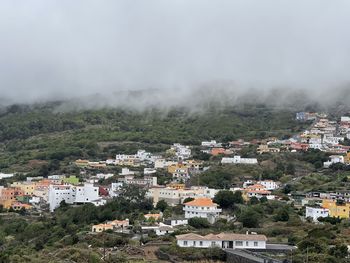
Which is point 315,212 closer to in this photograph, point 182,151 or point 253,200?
point 253,200

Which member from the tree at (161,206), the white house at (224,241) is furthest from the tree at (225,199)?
the white house at (224,241)

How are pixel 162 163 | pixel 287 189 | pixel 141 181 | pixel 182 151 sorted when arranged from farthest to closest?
pixel 182 151 → pixel 162 163 → pixel 141 181 → pixel 287 189

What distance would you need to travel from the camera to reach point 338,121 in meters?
108

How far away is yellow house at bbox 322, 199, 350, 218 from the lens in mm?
50666

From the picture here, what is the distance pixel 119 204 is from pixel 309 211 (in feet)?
46.8

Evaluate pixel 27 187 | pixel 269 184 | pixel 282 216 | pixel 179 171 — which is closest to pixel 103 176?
pixel 179 171

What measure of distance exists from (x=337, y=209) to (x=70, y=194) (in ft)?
77.9

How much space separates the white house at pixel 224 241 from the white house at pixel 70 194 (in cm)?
2517

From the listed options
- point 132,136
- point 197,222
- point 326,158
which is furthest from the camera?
point 132,136

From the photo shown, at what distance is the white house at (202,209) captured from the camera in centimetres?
4938

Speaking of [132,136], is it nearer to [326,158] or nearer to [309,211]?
[326,158]

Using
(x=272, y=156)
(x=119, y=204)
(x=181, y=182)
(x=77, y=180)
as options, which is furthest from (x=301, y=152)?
(x=119, y=204)

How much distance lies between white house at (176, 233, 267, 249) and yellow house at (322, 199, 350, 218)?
15354mm

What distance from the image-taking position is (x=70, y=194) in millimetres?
62188
